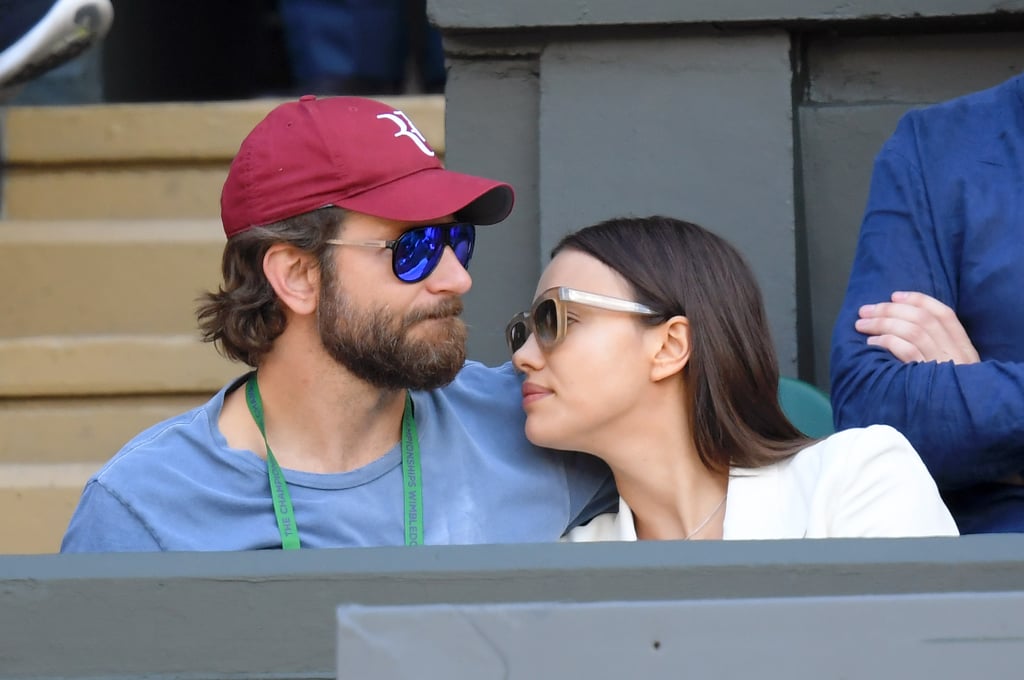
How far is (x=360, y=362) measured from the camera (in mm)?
2588

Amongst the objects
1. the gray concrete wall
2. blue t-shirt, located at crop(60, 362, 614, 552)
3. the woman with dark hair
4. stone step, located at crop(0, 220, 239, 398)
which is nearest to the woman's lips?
the woman with dark hair

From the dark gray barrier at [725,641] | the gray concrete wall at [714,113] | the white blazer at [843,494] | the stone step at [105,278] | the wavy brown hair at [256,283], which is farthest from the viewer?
the stone step at [105,278]

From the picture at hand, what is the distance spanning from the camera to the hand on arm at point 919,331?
2518 mm

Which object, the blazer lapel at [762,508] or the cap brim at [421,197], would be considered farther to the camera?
the cap brim at [421,197]

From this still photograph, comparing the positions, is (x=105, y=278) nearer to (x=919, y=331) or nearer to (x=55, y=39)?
(x=55, y=39)

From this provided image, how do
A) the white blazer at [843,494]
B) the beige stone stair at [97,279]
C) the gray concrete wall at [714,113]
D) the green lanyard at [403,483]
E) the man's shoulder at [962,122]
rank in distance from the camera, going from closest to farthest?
1. the white blazer at [843,494]
2. the green lanyard at [403,483]
3. the man's shoulder at [962,122]
4. the gray concrete wall at [714,113]
5. the beige stone stair at [97,279]

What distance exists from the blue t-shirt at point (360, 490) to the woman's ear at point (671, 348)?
29 centimetres

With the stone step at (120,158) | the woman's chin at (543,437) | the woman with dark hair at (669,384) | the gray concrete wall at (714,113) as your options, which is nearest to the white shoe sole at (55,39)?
the stone step at (120,158)

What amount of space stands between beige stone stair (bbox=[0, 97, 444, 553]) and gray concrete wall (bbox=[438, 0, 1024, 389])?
1.64 ft

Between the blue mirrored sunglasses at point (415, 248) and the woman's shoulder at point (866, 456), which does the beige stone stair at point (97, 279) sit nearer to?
the blue mirrored sunglasses at point (415, 248)

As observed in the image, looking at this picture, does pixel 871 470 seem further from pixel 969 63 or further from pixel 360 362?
pixel 969 63

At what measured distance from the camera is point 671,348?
8.27 feet

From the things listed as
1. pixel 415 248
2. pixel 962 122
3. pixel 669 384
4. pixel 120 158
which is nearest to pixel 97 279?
pixel 120 158

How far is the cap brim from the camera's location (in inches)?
100
